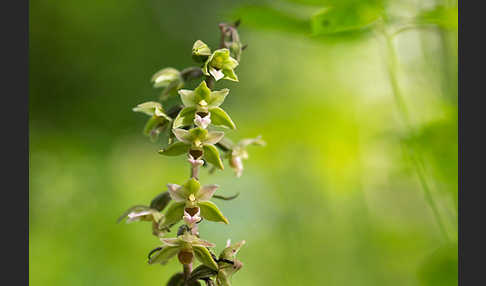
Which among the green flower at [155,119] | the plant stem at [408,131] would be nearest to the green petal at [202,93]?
the green flower at [155,119]

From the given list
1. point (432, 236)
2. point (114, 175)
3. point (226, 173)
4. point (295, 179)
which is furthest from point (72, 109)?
point (432, 236)

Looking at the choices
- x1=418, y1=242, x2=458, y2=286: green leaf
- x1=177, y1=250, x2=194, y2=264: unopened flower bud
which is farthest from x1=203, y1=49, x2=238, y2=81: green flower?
x1=418, y1=242, x2=458, y2=286: green leaf

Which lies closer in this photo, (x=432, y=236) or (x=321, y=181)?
(x=432, y=236)

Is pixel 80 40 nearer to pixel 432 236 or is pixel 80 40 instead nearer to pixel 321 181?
pixel 321 181

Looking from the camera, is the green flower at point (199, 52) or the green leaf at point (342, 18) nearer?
the green flower at point (199, 52)

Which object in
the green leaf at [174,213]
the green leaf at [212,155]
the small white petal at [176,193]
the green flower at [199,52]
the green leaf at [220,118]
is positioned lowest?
the green leaf at [174,213]

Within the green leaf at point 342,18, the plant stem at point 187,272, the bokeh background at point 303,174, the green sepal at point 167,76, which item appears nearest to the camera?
the plant stem at point 187,272

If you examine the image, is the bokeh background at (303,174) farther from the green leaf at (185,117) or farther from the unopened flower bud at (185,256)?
the unopened flower bud at (185,256)
